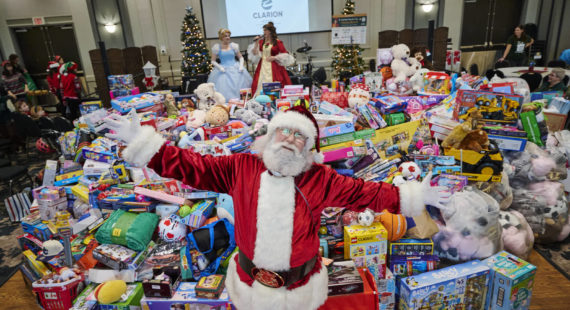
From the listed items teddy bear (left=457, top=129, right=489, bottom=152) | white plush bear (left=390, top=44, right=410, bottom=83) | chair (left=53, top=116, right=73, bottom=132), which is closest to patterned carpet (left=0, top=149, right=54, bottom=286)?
chair (left=53, top=116, right=73, bottom=132)

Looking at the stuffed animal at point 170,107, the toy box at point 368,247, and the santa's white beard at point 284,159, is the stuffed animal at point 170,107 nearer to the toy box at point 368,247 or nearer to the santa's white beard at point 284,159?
the toy box at point 368,247

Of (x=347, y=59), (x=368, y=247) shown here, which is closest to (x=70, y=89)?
(x=347, y=59)

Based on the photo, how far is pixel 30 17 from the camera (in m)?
9.34

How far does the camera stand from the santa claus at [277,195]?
1.46 meters

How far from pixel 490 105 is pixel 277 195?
273 cm

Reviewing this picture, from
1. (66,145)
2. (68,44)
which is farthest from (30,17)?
(66,145)

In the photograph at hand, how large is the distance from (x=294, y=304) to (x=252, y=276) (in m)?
0.22

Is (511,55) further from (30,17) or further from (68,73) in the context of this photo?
(30,17)

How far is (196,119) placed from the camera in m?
3.94

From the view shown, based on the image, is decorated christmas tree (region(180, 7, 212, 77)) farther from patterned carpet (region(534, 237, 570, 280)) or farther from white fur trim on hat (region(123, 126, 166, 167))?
patterned carpet (region(534, 237, 570, 280))

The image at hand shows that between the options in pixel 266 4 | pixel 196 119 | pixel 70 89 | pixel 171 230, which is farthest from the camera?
pixel 266 4

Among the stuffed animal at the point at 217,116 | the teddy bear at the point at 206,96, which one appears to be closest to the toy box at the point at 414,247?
the stuffed animal at the point at 217,116

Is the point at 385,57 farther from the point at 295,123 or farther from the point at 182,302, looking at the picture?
the point at 182,302

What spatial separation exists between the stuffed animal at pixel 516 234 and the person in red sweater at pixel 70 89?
7.66 meters
